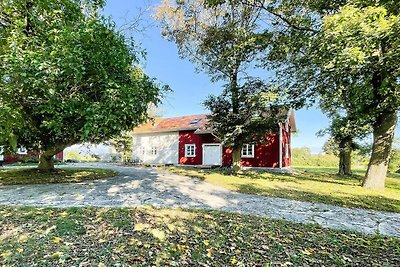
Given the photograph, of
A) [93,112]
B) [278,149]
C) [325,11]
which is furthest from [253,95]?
[93,112]

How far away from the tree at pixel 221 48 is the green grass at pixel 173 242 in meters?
9.78

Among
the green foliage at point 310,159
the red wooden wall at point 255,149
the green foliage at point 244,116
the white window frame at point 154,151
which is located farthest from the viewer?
the green foliage at point 310,159

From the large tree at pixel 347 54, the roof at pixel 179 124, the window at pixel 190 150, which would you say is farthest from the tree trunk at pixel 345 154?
the window at pixel 190 150

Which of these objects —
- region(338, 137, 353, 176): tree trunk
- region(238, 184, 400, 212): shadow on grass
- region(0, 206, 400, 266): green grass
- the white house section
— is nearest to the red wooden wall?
the white house section

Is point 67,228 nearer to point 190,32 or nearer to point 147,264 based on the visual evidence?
point 147,264

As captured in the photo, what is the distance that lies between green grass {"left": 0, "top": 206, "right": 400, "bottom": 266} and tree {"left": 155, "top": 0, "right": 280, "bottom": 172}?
32.1 feet

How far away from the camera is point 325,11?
9.77 metres

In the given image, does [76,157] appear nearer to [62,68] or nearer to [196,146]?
[196,146]

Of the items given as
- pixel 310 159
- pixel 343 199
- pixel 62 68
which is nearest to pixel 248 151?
pixel 343 199

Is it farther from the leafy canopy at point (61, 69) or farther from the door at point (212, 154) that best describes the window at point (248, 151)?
the leafy canopy at point (61, 69)

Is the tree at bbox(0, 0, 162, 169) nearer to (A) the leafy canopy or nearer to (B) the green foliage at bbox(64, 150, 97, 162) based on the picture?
(A) the leafy canopy

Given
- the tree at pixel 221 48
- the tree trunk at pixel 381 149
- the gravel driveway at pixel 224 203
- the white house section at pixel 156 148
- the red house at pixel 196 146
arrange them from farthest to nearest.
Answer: the white house section at pixel 156 148, the red house at pixel 196 146, the tree at pixel 221 48, the tree trunk at pixel 381 149, the gravel driveway at pixel 224 203

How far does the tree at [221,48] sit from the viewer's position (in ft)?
47.1

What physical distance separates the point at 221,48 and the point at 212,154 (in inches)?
393
